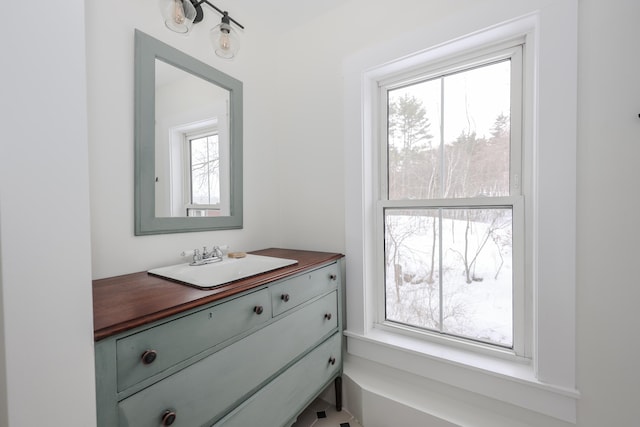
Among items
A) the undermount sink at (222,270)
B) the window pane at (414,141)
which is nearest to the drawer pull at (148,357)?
the undermount sink at (222,270)

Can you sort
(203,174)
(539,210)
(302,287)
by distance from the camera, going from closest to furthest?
(539,210), (302,287), (203,174)

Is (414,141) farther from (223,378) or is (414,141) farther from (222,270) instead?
(223,378)

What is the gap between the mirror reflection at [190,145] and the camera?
1306mm

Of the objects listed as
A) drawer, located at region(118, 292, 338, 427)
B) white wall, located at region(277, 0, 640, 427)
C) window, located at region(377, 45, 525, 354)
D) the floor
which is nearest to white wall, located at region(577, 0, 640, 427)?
white wall, located at region(277, 0, 640, 427)

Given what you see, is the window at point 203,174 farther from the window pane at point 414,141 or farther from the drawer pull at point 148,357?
the window pane at point 414,141

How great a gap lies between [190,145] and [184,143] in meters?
0.04

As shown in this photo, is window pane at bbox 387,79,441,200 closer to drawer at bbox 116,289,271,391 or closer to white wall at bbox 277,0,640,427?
white wall at bbox 277,0,640,427

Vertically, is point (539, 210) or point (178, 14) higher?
point (178, 14)

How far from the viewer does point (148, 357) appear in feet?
2.34

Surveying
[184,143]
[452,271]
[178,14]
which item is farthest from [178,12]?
[452,271]

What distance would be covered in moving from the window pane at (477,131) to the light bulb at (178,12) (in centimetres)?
134

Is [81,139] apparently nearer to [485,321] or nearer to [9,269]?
[9,269]

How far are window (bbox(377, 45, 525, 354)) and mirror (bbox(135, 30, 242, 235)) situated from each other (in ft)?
3.08

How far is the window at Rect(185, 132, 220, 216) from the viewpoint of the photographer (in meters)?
1.45
